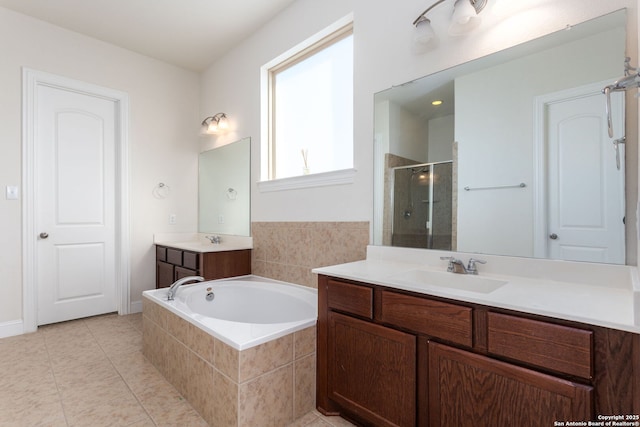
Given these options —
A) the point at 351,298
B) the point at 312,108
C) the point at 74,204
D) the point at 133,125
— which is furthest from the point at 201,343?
the point at 133,125

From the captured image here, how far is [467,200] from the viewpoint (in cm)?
166

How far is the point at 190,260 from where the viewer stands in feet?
9.27

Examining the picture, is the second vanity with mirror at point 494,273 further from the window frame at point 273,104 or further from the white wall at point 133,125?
the white wall at point 133,125

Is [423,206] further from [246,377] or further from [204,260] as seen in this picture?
[204,260]

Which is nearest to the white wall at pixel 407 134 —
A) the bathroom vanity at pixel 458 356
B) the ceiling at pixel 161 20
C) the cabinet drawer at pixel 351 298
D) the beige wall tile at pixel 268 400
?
the bathroom vanity at pixel 458 356

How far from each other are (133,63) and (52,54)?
2.21 ft

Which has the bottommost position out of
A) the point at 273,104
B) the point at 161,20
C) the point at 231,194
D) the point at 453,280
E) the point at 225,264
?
the point at 225,264

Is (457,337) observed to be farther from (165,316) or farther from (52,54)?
(52,54)

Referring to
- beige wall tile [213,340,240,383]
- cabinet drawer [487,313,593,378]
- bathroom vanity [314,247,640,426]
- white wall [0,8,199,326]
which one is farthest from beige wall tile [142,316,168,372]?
cabinet drawer [487,313,593,378]

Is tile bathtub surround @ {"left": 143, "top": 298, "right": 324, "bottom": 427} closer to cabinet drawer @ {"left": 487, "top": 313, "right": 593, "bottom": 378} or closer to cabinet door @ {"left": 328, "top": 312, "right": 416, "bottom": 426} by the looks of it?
cabinet door @ {"left": 328, "top": 312, "right": 416, "bottom": 426}

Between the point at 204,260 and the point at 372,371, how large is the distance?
1.80m

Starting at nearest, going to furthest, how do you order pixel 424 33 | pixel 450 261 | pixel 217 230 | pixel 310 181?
pixel 450 261, pixel 424 33, pixel 310 181, pixel 217 230

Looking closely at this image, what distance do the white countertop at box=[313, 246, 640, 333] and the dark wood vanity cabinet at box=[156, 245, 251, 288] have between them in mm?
1458

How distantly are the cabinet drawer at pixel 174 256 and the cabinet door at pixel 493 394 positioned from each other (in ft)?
8.29
